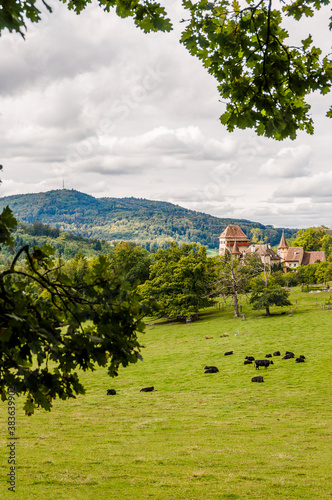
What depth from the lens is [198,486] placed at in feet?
30.2

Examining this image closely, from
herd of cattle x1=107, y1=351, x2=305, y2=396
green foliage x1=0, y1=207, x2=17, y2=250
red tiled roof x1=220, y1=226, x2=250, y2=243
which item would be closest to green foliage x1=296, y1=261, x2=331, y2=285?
herd of cattle x1=107, y1=351, x2=305, y2=396

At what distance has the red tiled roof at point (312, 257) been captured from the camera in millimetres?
106062

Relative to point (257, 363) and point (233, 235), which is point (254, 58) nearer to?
point (257, 363)

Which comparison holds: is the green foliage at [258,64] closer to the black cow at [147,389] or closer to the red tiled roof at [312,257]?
the black cow at [147,389]

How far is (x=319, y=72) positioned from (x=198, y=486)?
→ 8.79 metres

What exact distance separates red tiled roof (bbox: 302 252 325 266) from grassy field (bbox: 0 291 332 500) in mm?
79220

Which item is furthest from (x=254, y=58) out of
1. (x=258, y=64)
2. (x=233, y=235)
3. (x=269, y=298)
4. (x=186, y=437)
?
(x=233, y=235)

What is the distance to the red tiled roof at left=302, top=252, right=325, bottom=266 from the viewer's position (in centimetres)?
10606

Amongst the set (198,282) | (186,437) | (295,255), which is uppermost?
(295,255)

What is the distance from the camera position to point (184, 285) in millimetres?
59469

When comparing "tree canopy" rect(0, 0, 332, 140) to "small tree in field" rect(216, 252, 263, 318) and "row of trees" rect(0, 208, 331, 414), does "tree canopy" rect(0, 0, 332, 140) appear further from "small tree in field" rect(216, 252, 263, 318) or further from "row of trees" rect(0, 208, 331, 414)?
"small tree in field" rect(216, 252, 263, 318)

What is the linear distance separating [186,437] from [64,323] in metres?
10.9

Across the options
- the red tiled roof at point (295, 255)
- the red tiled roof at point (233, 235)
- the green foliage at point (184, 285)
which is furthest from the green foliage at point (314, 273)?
the red tiled roof at point (233, 235)

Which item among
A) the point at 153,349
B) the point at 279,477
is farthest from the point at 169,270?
the point at 279,477
